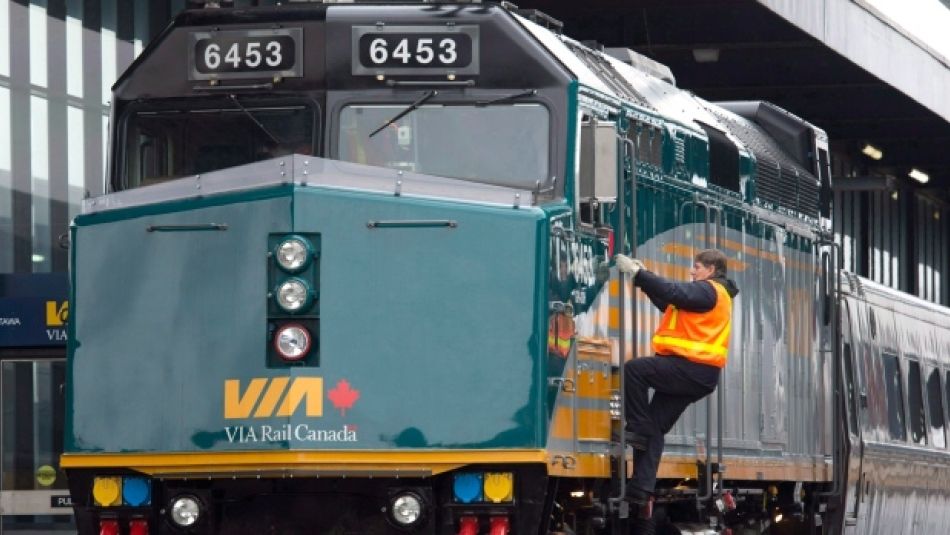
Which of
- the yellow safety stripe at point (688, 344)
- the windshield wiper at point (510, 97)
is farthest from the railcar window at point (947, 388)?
the windshield wiper at point (510, 97)

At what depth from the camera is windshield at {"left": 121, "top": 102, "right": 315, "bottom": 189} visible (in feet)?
39.2

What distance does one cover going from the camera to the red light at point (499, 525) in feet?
36.9

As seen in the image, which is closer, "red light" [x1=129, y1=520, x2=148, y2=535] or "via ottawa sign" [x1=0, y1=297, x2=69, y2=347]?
"red light" [x1=129, y1=520, x2=148, y2=535]

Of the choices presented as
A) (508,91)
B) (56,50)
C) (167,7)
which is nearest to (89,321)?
(508,91)

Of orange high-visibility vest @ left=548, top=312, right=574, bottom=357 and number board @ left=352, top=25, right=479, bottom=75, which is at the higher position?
number board @ left=352, top=25, right=479, bottom=75

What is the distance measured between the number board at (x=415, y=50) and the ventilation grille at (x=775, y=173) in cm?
402

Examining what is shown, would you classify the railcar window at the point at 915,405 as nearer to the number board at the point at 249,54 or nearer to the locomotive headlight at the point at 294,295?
the number board at the point at 249,54

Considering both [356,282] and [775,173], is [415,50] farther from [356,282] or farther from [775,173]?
[775,173]

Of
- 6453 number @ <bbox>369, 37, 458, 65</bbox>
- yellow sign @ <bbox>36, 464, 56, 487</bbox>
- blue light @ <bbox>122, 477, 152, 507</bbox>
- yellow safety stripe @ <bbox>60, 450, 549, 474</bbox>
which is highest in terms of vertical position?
6453 number @ <bbox>369, 37, 458, 65</bbox>

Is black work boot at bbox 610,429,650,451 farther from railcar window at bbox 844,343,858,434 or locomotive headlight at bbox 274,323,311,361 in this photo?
railcar window at bbox 844,343,858,434

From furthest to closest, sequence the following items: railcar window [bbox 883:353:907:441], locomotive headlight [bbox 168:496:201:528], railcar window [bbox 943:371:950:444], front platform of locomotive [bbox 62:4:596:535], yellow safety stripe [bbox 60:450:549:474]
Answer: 1. railcar window [bbox 943:371:950:444]
2. railcar window [bbox 883:353:907:441]
3. locomotive headlight [bbox 168:496:201:528]
4. front platform of locomotive [bbox 62:4:596:535]
5. yellow safety stripe [bbox 60:450:549:474]

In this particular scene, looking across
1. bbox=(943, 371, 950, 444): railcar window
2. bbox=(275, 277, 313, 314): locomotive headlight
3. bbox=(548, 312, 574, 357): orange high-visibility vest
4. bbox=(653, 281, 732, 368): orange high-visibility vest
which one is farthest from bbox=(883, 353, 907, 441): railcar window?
bbox=(275, 277, 313, 314): locomotive headlight

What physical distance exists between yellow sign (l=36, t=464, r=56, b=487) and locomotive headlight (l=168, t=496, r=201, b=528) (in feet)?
24.9

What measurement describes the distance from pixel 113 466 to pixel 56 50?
1153 cm
